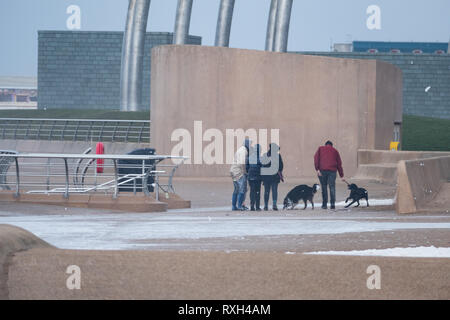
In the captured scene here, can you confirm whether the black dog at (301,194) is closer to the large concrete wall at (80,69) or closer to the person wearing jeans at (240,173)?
the person wearing jeans at (240,173)

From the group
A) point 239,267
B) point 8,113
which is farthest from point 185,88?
point 8,113

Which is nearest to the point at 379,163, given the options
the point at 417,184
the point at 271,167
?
the point at 271,167

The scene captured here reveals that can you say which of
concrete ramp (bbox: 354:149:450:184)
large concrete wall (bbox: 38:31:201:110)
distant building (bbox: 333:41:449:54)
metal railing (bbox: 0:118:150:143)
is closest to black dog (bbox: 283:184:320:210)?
concrete ramp (bbox: 354:149:450:184)

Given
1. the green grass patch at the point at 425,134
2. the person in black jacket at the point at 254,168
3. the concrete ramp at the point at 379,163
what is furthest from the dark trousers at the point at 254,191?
the green grass patch at the point at 425,134

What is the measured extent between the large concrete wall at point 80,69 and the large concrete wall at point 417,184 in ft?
169

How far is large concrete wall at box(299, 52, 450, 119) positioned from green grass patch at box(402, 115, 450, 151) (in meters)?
12.2

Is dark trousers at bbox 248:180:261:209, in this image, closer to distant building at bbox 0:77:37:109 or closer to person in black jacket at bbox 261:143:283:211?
person in black jacket at bbox 261:143:283:211

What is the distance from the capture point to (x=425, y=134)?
5025cm

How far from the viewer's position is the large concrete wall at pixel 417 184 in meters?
17.9

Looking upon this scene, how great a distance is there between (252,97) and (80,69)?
45040mm

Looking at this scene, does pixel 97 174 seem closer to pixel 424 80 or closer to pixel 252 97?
pixel 252 97

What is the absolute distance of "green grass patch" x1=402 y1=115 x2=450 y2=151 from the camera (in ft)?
155

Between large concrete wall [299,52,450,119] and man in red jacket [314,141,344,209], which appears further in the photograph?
large concrete wall [299,52,450,119]

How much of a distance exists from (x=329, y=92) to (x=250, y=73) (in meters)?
3.03
